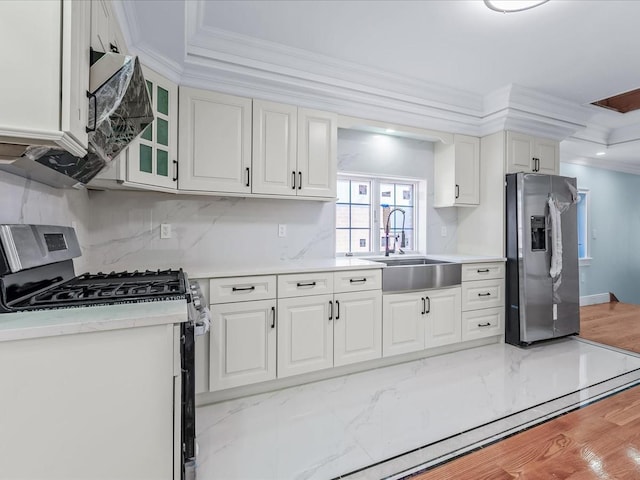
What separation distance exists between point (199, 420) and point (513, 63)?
350cm

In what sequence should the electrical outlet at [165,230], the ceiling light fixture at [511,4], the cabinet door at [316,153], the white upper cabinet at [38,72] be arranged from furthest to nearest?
the cabinet door at [316,153] → the electrical outlet at [165,230] → the ceiling light fixture at [511,4] → the white upper cabinet at [38,72]

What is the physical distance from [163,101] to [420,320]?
2.61 meters

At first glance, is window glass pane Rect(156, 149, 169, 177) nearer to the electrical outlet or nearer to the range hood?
the electrical outlet

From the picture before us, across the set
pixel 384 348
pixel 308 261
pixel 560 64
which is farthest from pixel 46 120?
pixel 560 64

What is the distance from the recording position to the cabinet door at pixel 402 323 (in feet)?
9.14

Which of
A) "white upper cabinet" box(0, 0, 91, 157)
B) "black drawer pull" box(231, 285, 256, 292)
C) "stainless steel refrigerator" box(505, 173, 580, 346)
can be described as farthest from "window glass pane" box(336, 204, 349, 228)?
"white upper cabinet" box(0, 0, 91, 157)

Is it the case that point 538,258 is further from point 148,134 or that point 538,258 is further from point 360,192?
point 148,134

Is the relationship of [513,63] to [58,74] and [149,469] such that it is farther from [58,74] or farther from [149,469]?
[149,469]

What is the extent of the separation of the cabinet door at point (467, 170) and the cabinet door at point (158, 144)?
273 cm

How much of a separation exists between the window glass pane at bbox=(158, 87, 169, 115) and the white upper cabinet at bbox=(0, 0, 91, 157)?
130 cm

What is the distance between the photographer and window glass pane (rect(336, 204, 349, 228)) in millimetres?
3346

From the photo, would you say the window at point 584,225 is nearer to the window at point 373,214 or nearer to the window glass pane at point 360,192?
the window at point 373,214

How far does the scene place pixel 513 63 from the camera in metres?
2.73

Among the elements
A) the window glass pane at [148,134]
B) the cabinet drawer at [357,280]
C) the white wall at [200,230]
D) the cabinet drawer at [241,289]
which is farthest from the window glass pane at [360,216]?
the window glass pane at [148,134]
